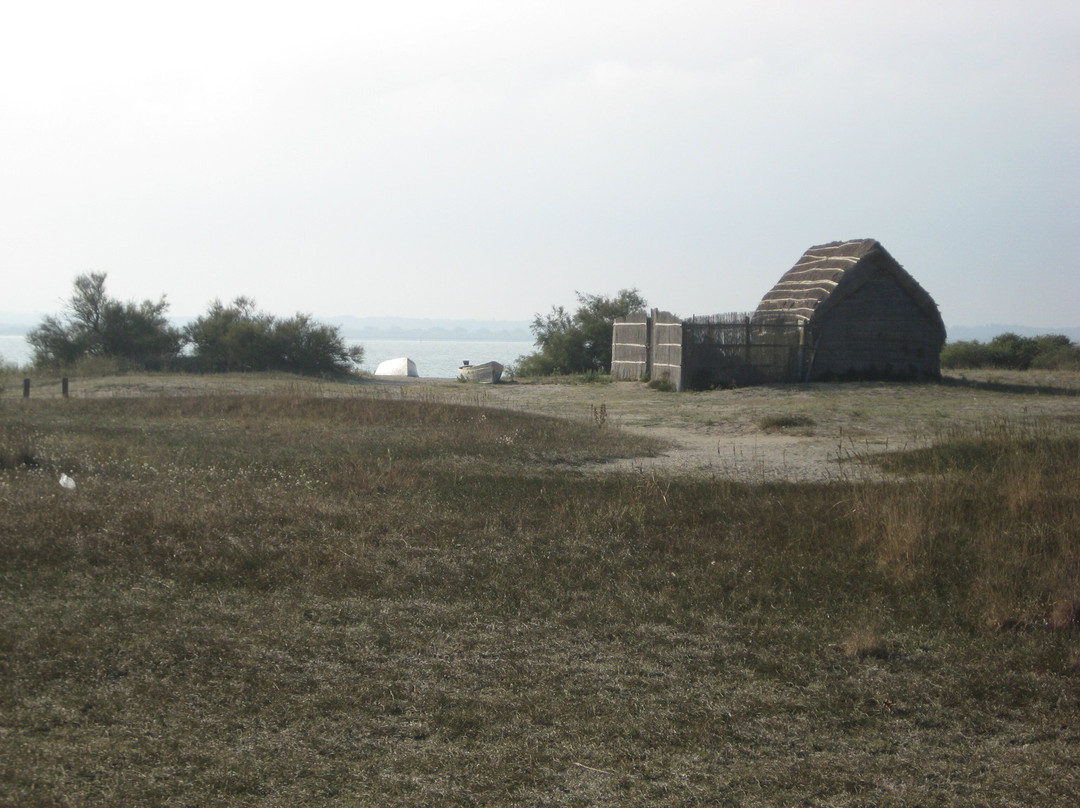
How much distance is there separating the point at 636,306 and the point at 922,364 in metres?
15.0

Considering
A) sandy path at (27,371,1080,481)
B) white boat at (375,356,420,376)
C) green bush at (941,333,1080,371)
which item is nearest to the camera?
sandy path at (27,371,1080,481)

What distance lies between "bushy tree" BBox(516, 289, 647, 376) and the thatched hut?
11160 mm

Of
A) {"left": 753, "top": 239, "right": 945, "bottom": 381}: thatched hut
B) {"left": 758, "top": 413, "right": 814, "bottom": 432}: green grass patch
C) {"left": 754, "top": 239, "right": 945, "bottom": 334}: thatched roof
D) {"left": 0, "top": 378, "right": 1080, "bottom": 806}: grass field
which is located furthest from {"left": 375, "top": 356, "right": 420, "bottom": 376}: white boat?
{"left": 0, "top": 378, "right": 1080, "bottom": 806}: grass field

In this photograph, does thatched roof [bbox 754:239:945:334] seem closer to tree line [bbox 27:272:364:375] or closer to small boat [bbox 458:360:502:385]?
small boat [bbox 458:360:502:385]

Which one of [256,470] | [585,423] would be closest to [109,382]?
[585,423]

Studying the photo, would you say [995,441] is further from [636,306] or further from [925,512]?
[636,306]

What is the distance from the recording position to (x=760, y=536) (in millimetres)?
7547

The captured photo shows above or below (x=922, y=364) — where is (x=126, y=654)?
below

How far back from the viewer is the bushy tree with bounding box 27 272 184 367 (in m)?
34.2

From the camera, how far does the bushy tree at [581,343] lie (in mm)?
38156

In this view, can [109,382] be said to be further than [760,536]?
Yes

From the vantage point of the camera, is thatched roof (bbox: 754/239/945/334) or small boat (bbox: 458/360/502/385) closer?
thatched roof (bbox: 754/239/945/334)

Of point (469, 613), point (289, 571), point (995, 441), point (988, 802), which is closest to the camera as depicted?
point (988, 802)

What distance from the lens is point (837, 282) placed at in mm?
26125
